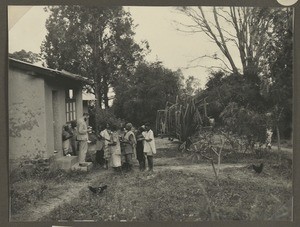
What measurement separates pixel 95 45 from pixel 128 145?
2.70 ft

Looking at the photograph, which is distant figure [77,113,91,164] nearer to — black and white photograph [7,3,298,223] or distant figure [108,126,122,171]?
black and white photograph [7,3,298,223]

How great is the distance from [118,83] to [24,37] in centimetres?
77

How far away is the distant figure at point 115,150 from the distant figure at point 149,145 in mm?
217

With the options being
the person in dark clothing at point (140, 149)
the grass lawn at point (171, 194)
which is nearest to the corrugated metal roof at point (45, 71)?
the person in dark clothing at point (140, 149)

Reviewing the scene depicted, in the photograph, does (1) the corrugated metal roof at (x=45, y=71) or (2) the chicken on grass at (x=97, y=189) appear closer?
(1) the corrugated metal roof at (x=45, y=71)

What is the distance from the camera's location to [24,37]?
3201 millimetres

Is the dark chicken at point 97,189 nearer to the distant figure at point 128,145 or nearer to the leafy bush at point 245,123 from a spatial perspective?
the distant figure at point 128,145

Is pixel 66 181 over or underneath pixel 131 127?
underneath

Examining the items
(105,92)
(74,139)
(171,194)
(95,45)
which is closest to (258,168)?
(171,194)

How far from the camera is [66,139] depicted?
3451 mm

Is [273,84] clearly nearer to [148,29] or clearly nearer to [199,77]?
[199,77]

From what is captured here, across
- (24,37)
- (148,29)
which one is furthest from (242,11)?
(24,37)

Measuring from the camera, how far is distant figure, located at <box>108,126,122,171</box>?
3.40 metres

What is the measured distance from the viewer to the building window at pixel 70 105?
3.41 m
